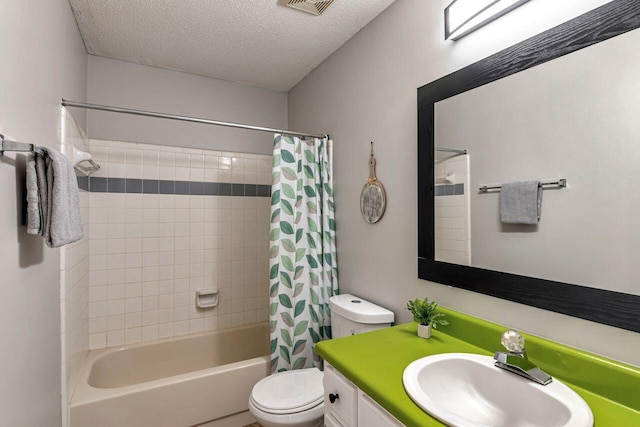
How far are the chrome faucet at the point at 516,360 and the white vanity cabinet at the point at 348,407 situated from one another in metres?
0.40

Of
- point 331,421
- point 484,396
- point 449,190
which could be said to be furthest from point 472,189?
point 331,421

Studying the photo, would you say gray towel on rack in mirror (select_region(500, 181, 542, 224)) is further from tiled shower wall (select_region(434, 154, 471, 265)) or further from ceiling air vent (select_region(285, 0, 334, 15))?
ceiling air vent (select_region(285, 0, 334, 15))

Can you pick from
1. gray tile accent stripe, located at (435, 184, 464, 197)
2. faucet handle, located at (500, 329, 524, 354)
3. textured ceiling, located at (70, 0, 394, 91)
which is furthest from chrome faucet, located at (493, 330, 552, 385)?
textured ceiling, located at (70, 0, 394, 91)

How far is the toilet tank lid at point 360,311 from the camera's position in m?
1.64

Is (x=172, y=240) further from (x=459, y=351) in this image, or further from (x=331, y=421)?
(x=459, y=351)

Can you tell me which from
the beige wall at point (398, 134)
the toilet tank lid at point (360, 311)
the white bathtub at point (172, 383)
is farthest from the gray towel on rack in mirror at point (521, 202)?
the white bathtub at point (172, 383)

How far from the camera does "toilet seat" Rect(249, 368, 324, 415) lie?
4.99ft

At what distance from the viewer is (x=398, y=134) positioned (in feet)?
5.55

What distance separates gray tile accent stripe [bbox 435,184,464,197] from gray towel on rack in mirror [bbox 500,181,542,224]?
0.60 ft

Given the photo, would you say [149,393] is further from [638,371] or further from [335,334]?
[638,371]

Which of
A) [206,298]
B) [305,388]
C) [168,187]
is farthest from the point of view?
[206,298]

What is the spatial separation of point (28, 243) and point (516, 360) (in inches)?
66.3

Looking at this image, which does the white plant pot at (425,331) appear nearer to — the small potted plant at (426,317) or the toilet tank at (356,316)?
the small potted plant at (426,317)

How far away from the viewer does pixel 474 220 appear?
4.33 feet
